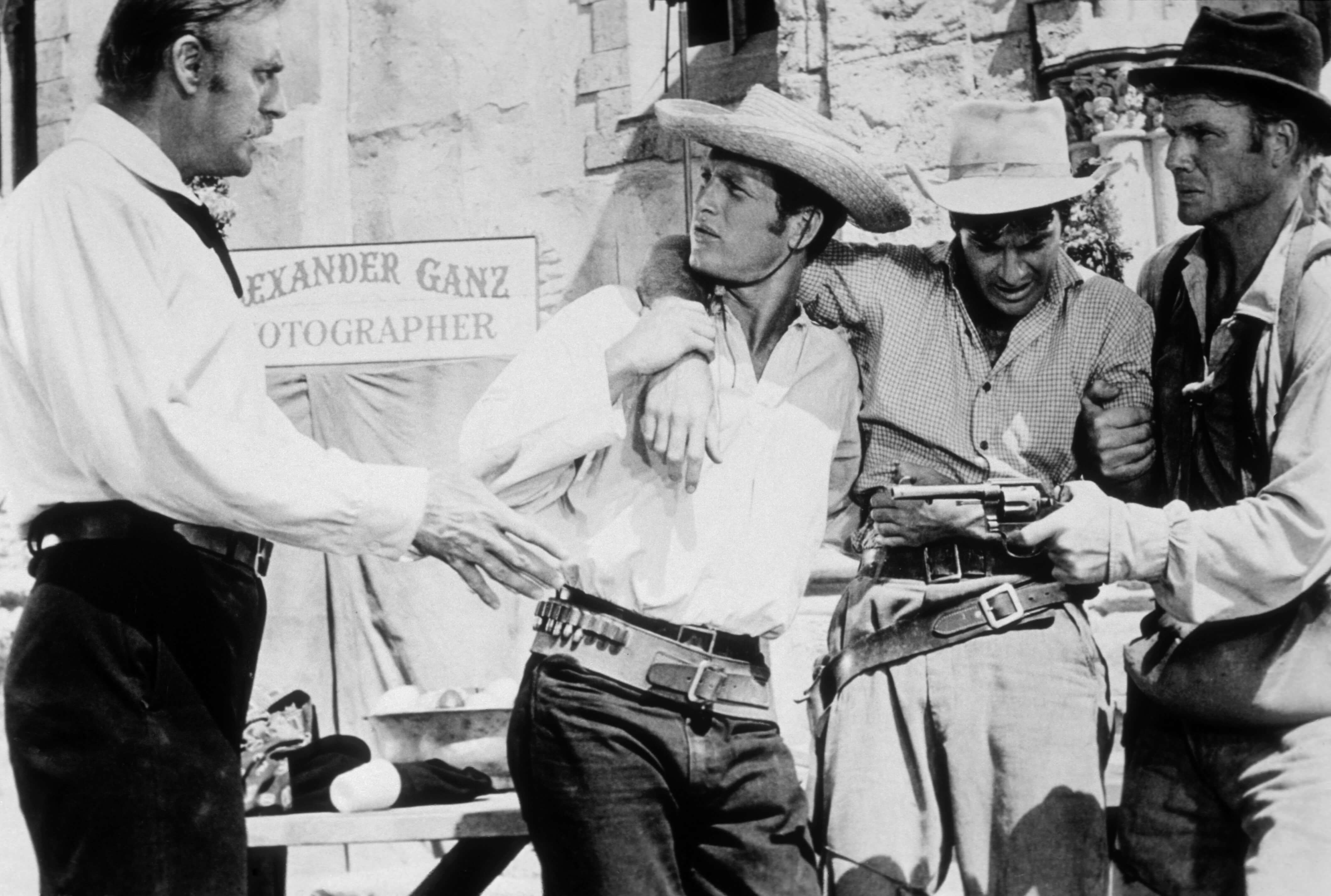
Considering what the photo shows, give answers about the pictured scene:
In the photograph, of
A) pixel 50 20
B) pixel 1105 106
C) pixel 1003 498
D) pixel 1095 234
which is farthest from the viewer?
pixel 50 20

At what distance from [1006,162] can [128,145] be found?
67.5 inches

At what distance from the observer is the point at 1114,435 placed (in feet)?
10.6

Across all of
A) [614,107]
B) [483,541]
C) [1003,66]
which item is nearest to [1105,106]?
[1003,66]

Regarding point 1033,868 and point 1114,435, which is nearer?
point 1033,868

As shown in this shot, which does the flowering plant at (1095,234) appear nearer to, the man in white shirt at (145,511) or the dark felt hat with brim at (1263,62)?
the dark felt hat with brim at (1263,62)

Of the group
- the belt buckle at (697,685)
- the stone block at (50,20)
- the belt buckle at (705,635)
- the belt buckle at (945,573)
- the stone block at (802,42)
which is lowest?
the belt buckle at (697,685)

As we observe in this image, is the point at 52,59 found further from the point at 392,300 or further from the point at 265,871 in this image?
the point at 265,871

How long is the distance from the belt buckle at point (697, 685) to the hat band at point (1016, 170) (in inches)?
45.2

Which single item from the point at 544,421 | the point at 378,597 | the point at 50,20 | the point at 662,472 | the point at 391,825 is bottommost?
the point at 378,597

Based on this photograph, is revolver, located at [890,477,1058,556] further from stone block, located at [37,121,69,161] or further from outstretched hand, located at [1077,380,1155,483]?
stone block, located at [37,121,69,161]

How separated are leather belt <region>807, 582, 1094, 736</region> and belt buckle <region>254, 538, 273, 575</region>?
115 cm

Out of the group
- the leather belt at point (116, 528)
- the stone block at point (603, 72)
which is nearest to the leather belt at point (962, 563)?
the leather belt at point (116, 528)

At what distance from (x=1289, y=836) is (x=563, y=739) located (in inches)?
52.5

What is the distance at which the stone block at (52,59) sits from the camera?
10.8 meters
